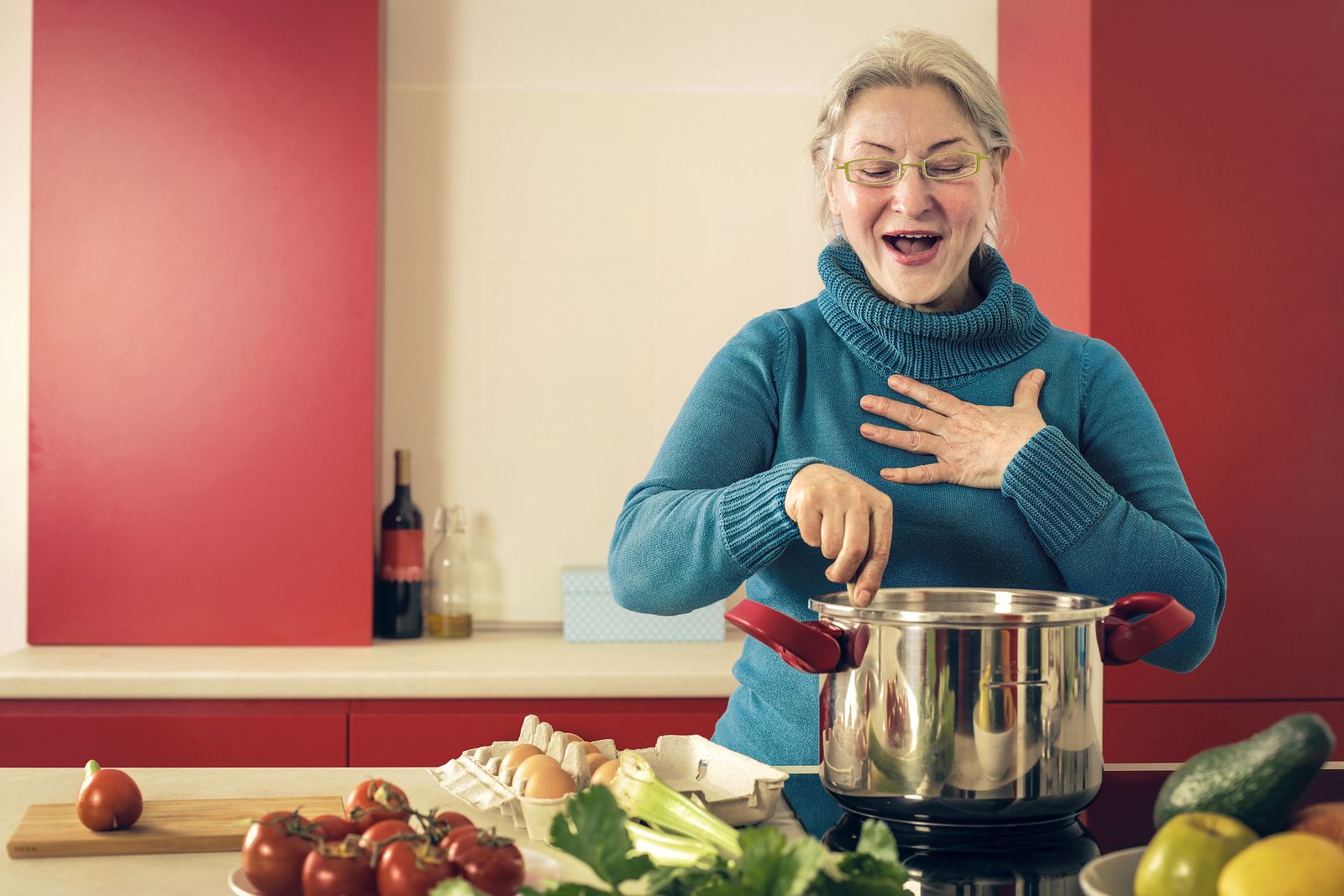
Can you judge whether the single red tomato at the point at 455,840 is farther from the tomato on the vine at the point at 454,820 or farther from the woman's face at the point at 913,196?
the woman's face at the point at 913,196

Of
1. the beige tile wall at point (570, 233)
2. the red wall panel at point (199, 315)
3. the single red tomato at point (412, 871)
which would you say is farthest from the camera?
the beige tile wall at point (570, 233)

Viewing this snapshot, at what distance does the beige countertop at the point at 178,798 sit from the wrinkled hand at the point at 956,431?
1.49 feet

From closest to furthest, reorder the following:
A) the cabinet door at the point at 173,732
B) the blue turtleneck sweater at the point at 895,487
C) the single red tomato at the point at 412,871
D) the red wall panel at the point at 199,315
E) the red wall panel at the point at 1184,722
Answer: the single red tomato at the point at 412,871 < the blue turtleneck sweater at the point at 895,487 < the cabinet door at the point at 173,732 < the red wall panel at the point at 1184,722 < the red wall panel at the point at 199,315

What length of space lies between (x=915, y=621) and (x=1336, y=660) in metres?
1.76

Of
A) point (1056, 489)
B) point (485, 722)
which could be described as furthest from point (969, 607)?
point (485, 722)

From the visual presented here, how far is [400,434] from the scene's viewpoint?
2.58 m

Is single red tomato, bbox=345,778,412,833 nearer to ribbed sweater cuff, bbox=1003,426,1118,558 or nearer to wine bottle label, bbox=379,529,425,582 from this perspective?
ribbed sweater cuff, bbox=1003,426,1118,558

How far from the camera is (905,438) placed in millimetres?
1330

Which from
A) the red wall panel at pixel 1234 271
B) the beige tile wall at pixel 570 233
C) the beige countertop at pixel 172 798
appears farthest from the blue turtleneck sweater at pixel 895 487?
the beige tile wall at pixel 570 233

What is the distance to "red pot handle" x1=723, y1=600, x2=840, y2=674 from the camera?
2.74 feet

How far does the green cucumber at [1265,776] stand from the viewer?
0.67m

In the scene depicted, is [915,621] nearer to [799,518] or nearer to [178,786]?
[799,518]

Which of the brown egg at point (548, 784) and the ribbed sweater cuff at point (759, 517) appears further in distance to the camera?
the ribbed sweater cuff at point (759, 517)

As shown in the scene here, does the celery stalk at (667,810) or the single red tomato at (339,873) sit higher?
the celery stalk at (667,810)
